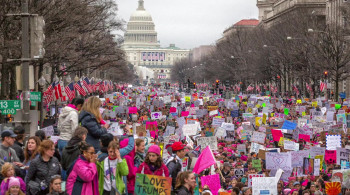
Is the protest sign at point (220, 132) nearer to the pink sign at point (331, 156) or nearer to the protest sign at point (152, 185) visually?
the pink sign at point (331, 156)

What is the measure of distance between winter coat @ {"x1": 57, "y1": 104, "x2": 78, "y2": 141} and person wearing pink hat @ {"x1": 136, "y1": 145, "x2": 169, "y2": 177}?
2133 mm

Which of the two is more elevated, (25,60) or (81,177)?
(25,60)

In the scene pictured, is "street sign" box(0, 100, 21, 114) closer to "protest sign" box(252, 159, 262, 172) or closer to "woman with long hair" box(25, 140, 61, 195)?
"protest sign" box(252, 159, 262, 172)

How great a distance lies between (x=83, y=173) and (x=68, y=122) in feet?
8.21

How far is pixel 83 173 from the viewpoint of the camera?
10.3 m

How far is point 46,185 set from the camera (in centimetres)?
1045

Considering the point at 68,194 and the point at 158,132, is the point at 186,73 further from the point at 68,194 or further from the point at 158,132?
the point at 68,194

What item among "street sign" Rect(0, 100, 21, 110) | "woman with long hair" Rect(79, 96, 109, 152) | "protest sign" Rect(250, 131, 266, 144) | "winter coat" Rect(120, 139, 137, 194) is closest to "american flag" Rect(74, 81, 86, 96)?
"protest sign" Rect(250, 131, 266, 144)

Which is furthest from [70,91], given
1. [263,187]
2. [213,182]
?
[263,187]

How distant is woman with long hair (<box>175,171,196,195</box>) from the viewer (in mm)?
→ 9891

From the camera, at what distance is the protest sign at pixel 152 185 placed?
10320mm

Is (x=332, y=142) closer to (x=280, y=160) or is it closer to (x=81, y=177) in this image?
(x=280, y=160)

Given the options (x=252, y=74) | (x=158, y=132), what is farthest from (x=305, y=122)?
(x=252, y=74)

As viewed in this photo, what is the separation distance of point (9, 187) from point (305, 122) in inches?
728
